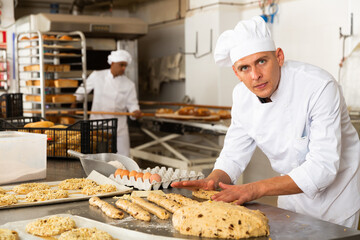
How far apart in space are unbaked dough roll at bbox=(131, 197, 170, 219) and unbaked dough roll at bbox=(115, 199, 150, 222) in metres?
0.02

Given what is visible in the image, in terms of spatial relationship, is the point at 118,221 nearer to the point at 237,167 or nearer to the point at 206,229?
the point at 206,229

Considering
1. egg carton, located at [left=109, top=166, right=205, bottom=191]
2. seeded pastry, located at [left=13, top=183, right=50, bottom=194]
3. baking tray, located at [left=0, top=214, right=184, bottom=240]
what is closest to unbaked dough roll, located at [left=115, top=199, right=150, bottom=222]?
baking tray, located at [left=0, top=214, right=184, bottom=240]

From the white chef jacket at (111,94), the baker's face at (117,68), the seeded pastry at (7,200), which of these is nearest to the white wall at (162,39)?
the white chef jacket at (111,94)

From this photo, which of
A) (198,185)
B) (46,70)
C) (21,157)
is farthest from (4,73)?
(198,185)

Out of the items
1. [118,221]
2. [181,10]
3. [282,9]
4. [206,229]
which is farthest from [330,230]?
[181,10]

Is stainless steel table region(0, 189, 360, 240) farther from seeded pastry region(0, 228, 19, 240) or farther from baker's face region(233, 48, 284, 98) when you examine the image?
baker's face region(233, 48, 284, 98)

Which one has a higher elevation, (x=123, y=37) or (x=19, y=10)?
(x=19, y=10)

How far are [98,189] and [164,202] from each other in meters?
0.38

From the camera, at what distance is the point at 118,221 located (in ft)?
4.98

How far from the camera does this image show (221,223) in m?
1.40

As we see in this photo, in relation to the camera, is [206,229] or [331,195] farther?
[331,195]

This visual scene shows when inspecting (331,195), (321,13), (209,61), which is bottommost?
(331,195)

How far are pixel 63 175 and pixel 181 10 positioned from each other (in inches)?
250

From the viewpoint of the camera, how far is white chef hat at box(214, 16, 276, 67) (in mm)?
1881
